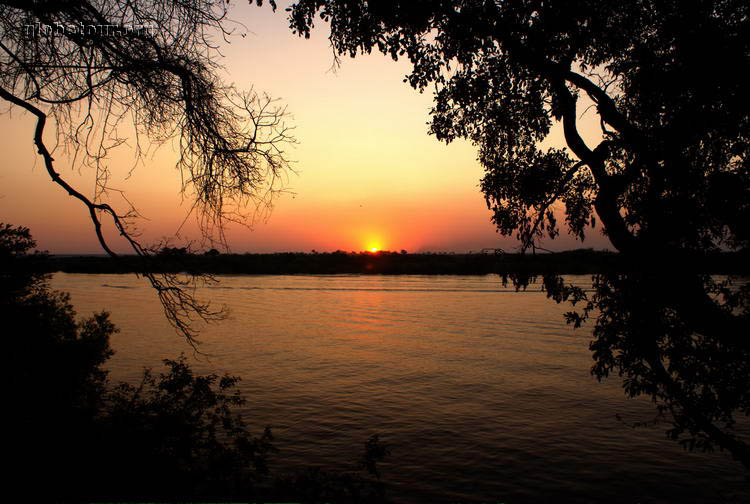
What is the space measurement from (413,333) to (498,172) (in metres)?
25.3

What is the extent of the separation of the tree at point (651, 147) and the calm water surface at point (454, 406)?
4.80 meters

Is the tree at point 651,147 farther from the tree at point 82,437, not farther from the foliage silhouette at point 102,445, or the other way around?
the tree at point 82,437

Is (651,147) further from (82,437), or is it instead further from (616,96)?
(82,437)

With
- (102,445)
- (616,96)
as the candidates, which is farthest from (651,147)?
(102,445)

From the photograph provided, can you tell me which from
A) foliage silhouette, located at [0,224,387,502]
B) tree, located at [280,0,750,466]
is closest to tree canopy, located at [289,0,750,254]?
tree, located at [280,0,750,466]

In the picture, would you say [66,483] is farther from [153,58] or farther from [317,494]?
[153,58]

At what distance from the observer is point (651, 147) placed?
7.29m

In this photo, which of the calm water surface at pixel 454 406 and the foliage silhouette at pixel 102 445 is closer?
the foliage silhouette at pixel 102 445

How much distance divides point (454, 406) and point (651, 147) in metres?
12.5

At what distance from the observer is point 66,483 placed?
819 cm

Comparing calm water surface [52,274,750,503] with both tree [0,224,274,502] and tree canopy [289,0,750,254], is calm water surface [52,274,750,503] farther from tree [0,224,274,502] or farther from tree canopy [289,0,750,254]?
tree canopy [289,0,750,254]

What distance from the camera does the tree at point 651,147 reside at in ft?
23.6

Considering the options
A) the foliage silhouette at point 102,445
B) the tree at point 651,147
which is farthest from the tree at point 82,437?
the tree at point 651,147

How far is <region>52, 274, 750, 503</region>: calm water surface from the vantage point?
11922mm
